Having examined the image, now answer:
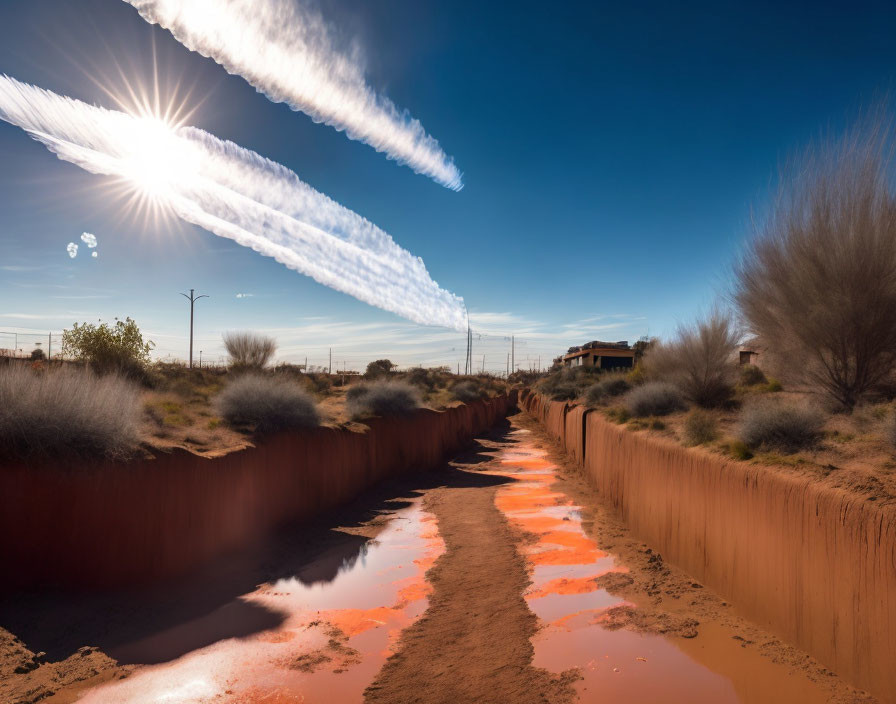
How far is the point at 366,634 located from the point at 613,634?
3.73 metres

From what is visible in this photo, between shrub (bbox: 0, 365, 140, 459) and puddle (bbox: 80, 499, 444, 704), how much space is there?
10.2 ft

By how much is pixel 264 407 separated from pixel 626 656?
426 inches

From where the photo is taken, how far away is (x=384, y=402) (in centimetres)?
2427

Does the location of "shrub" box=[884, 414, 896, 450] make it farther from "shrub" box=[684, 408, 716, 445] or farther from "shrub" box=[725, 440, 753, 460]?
"shrub" box=[684, 408, 716, 445]

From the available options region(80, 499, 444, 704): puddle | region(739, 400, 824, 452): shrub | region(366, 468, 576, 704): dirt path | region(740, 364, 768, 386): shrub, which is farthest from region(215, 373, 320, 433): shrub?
region(740, 364, 768, 386): shrub

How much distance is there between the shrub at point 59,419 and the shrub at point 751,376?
2332 cm

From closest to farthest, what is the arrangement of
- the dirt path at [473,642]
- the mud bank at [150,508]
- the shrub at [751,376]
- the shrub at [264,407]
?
the dirt path at [473,642] → the mud bank at [150,508] → the shrub at [264,407] → the shrub at [751,376]

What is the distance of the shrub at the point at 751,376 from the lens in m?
25.6

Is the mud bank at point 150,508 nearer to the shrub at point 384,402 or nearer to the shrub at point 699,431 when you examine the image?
the shrub at point 384,402

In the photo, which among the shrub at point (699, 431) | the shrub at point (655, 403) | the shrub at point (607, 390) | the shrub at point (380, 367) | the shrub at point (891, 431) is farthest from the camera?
the shrub at point (380, 367)

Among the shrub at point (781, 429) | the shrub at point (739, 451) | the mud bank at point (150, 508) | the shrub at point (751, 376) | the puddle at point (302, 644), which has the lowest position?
the puddle at point (302, 644)

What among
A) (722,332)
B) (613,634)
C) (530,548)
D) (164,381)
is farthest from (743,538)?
(164,381)

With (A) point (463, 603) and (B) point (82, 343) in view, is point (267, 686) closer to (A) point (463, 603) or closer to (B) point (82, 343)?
(A) point (463, 603)

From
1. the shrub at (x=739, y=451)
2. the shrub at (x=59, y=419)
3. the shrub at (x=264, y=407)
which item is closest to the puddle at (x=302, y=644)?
the shrub at (x=59, y=419)
